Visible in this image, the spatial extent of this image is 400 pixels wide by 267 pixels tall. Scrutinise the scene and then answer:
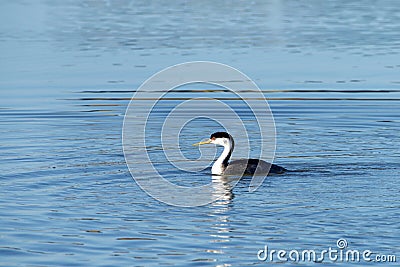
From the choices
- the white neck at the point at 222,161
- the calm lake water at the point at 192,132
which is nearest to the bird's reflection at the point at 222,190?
the calm lake water at the point at 192,132

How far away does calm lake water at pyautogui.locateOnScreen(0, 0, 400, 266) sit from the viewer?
934cm

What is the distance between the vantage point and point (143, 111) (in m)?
17.5

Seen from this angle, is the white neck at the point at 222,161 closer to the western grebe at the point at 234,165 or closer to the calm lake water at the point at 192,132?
the western grebe at the point at 234,165

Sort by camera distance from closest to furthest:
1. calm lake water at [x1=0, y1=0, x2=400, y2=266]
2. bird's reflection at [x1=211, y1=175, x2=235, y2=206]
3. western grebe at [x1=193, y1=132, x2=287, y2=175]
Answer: calm lake water at [x1=0, y1=0, x2=400, y2=266], bird's reflection at [x1=211, y1=175, x2=235, y2=206], western grebe at [x1=193, y1=132, x2=287, y2=175]

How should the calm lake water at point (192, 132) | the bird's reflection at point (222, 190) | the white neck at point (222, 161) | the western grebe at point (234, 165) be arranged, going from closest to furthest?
the calm lake water at point (192, 132)
the bird's reflection at point (222, 190)
the western grebe at point (234, 165)
the white neck at point (222, 161)

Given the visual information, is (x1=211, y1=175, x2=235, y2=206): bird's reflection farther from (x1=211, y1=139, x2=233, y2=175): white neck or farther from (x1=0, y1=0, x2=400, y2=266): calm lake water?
(x1=211, y1=139, x2=233, y2=175): white neck

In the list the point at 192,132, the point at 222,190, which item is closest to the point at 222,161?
the point at 222,190

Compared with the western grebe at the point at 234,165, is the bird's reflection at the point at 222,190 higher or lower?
lower

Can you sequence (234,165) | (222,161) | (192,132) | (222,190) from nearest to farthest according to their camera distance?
(222,190) → (234,165) → (222,161) → (192,132)

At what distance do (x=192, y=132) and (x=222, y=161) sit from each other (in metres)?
2.38

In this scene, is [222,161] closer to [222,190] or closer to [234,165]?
[234,165]

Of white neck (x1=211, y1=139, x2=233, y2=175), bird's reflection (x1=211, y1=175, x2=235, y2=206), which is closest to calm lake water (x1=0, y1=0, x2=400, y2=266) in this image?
bird's reflection (x1=211, y1=175, x2=235, y2=206)

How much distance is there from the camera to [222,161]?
1343cm

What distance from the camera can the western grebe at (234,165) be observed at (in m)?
12.7
